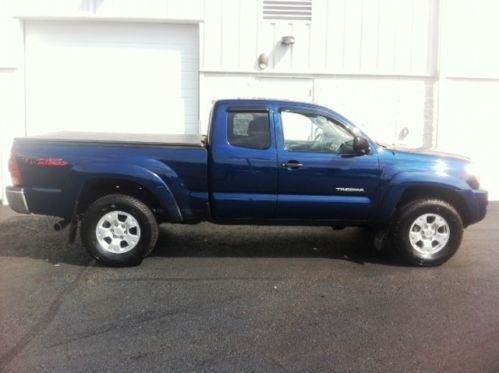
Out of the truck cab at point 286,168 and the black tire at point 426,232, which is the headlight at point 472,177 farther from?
the truck cab at point 286,168

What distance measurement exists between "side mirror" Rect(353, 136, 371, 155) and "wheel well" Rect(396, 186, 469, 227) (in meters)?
0.66

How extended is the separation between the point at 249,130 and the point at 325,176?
973 millimetres

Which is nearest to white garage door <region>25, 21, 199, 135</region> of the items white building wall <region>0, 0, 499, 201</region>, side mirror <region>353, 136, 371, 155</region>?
white building wall <region>0, 0, 499, 201</region>

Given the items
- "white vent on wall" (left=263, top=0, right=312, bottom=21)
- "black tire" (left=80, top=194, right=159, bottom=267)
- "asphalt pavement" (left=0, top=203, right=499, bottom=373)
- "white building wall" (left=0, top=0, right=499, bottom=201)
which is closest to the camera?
"asphalt pavement" (left=0, top=203, right=499, bottom=373)

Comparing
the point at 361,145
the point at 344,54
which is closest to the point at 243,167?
the point at 361,145

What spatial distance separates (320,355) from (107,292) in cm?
237

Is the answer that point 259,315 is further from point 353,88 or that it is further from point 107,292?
point 353,88

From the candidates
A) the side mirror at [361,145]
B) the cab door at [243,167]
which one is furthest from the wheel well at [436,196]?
the cab door at [243,167]

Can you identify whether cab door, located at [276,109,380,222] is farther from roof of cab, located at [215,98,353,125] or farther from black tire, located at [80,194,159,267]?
black tire, located at [80,194,159,267]

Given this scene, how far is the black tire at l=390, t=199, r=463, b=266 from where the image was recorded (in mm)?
6852

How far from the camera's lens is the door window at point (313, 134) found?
6840mm

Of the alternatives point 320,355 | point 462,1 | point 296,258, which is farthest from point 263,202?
point 462,1

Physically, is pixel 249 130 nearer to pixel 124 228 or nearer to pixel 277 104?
pixel 277 104

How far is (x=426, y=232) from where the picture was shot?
22.7ft
